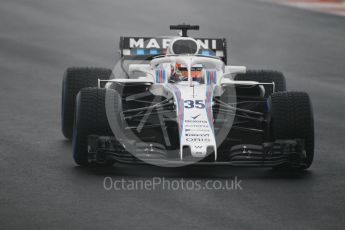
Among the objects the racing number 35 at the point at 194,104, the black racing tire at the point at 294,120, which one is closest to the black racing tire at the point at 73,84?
the racing number 35 at the point at 194,104

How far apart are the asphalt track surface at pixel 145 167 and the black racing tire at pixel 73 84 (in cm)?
23

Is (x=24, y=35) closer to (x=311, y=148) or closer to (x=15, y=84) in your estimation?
(x=15, y=84)

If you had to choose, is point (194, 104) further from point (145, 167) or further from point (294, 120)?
point (294, 120)

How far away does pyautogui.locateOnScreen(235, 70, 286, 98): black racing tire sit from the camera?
14.2m

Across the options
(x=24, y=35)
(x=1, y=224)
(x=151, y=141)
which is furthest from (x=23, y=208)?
(x=24, y=35)

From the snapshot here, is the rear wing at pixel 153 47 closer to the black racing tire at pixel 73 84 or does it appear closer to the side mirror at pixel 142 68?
the side mirror at pixel 142 68

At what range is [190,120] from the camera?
37.8 feet

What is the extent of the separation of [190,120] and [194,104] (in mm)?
362

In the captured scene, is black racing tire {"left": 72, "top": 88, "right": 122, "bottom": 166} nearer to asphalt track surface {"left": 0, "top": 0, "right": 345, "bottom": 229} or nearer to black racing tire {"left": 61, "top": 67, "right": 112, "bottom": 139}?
asphalt track surface {"left": 0, "top": 0, "right": 345, "bottom": 229}

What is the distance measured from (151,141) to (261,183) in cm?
143

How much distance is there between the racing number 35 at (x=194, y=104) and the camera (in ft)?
38.7

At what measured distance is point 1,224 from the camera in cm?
892

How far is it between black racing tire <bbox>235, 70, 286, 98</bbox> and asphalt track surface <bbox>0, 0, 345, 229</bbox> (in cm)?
90

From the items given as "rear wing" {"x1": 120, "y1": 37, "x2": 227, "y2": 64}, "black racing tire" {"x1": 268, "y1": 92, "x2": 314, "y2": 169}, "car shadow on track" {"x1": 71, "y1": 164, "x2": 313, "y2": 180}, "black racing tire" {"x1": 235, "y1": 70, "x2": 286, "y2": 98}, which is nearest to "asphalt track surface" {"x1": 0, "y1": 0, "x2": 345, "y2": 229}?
"car shadow on track" {"x1": 71, "y1": 164, "x2": 313, "y2": 180}
